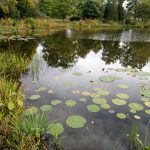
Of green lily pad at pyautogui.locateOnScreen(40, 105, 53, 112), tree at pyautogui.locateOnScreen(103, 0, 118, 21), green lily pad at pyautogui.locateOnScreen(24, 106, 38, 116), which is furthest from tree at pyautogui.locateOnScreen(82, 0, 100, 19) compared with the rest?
green lily pad at pyautogui.locateOnScreen(24, 106, 38, 116)

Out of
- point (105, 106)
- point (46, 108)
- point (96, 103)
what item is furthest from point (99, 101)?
point (46, 108)

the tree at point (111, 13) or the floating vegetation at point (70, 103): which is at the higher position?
the tree at point (111, 13)

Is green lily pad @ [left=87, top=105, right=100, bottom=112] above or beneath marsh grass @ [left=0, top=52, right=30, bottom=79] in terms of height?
beneath

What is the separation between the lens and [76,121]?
4246mm

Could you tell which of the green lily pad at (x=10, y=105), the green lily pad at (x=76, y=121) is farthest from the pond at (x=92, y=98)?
the green lily pad at (x=10, y=105)

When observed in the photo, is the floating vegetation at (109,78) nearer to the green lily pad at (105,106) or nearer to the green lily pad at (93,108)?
the green lily pad at (105,106)

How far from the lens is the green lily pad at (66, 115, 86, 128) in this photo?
13.5ft

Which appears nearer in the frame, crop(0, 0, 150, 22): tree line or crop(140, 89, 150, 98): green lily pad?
crop(140, 89, 150, 98): green lily pad

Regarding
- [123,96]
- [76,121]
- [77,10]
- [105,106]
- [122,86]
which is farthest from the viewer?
[77,10]

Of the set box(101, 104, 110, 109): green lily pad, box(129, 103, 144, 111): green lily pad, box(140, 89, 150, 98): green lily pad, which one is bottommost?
box(101, 104, 110, 109): green lily pad

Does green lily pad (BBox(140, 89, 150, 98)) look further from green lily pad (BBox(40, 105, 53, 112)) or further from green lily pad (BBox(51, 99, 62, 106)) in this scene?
green lily pad (BBox(40, 105, 53, 112))

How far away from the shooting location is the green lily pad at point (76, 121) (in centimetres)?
411

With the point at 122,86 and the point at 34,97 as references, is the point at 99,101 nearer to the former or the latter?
the point at 122,86

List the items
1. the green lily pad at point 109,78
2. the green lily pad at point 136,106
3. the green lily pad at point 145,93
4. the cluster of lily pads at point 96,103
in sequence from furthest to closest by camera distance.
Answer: the green lily pad at point 109,78 → the green lily pad at point 145,93 → the green lily pad at point 136,106 → the cluster of lily pads at point 96,103
